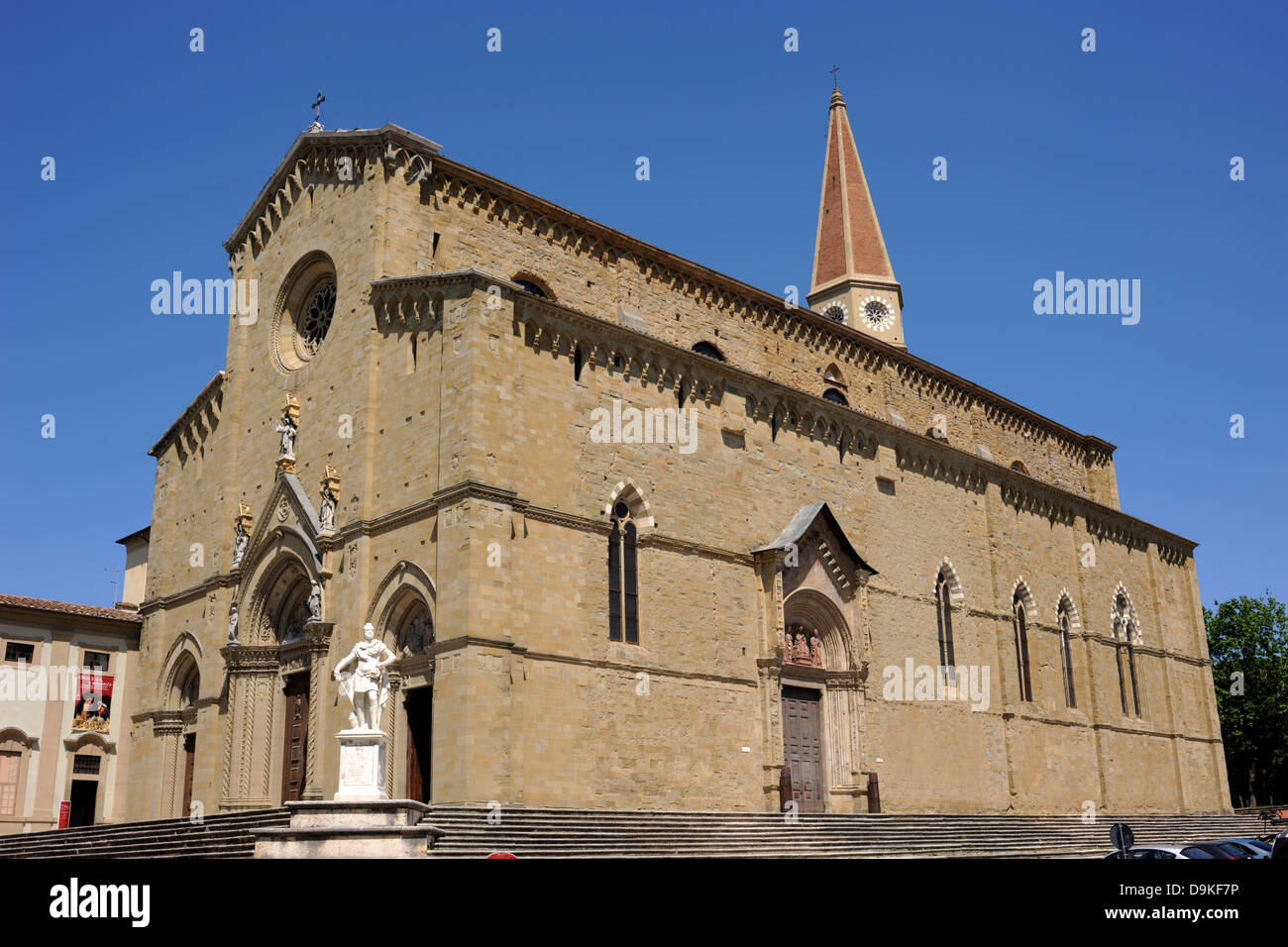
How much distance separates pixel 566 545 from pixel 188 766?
1275 cm

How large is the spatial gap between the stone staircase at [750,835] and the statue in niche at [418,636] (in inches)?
166

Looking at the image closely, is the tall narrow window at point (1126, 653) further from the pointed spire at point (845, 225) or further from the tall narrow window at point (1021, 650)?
the pointed spire at point (845, 225)

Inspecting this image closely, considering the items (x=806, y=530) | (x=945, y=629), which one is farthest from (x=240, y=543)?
(x=945, y=629)

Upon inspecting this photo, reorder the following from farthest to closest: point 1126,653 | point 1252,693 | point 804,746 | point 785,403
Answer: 1. point 1252,693
2. point 1126,653
3. point 785,403
4. point 804,746

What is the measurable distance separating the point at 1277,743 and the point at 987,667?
2919 centimetres

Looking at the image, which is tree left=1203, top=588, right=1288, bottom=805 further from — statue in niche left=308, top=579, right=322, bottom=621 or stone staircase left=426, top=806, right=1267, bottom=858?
statue in niche left=308, top=579, right=322, bottom=621

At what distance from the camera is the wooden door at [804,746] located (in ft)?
85.6

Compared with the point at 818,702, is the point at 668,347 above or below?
above

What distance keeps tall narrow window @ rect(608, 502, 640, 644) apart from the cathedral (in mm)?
89

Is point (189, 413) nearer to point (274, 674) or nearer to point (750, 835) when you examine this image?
point (274, 674)

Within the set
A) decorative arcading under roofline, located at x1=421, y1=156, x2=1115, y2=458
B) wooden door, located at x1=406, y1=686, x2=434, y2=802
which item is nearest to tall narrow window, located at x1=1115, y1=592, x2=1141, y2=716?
decorative arcading under roofline, located at x1=421, y1=156, x2=1115, y2=458

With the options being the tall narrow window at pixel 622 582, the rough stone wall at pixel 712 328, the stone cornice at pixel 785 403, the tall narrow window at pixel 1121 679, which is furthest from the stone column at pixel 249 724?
the tall narrow window at pixel 1121 679

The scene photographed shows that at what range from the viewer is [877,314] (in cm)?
4278

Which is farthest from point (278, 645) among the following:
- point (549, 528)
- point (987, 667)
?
point (987, 667)
